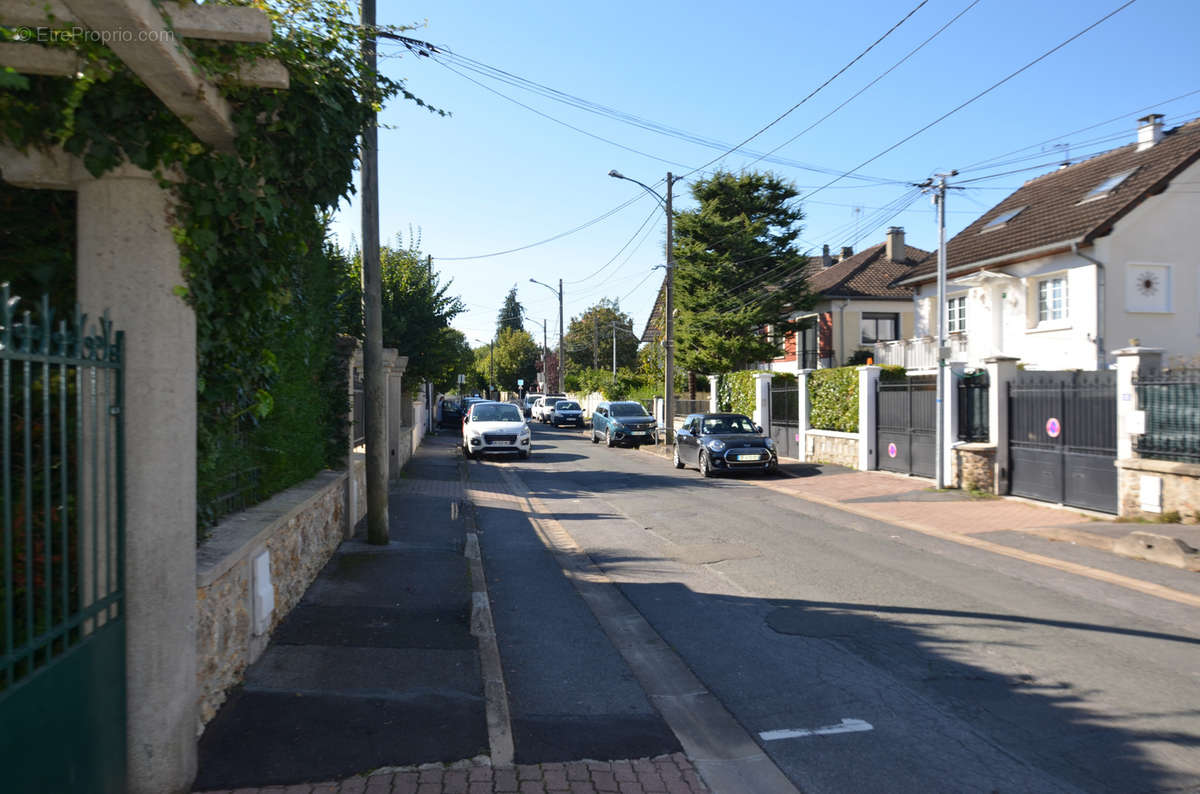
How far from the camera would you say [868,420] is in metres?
20.2

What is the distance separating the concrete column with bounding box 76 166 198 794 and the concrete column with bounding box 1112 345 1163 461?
12448 millimetres

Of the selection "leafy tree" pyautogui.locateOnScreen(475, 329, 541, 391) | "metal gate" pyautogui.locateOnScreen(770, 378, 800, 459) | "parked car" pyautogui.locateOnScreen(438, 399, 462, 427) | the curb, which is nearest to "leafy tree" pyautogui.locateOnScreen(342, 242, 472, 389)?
"metal gate" pyautogui.locateOnScreen(770, 378, 800, 459)

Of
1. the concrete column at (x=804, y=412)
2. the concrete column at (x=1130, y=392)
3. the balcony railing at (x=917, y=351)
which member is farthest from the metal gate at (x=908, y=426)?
the balcony railing at (x=917, y=351)

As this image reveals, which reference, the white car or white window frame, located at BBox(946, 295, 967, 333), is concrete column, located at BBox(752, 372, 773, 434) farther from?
the white car

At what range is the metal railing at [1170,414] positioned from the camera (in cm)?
1104

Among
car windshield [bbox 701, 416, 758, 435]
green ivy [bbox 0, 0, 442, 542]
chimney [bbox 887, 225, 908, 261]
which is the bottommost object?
car windshield [bbox 701, 416, 758, 435]

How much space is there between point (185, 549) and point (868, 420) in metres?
18.4

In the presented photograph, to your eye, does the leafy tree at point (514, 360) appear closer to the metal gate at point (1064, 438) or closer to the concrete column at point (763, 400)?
the concrete column at point (763, 400)

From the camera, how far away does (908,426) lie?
18609 mm

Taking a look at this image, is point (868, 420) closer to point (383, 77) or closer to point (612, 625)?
point (612, 625)

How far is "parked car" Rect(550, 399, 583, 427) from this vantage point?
1939 inches

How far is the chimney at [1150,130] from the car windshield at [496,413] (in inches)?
791

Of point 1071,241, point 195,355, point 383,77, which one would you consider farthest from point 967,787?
point 1071,241

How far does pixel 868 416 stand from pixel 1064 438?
6726 millimetres
